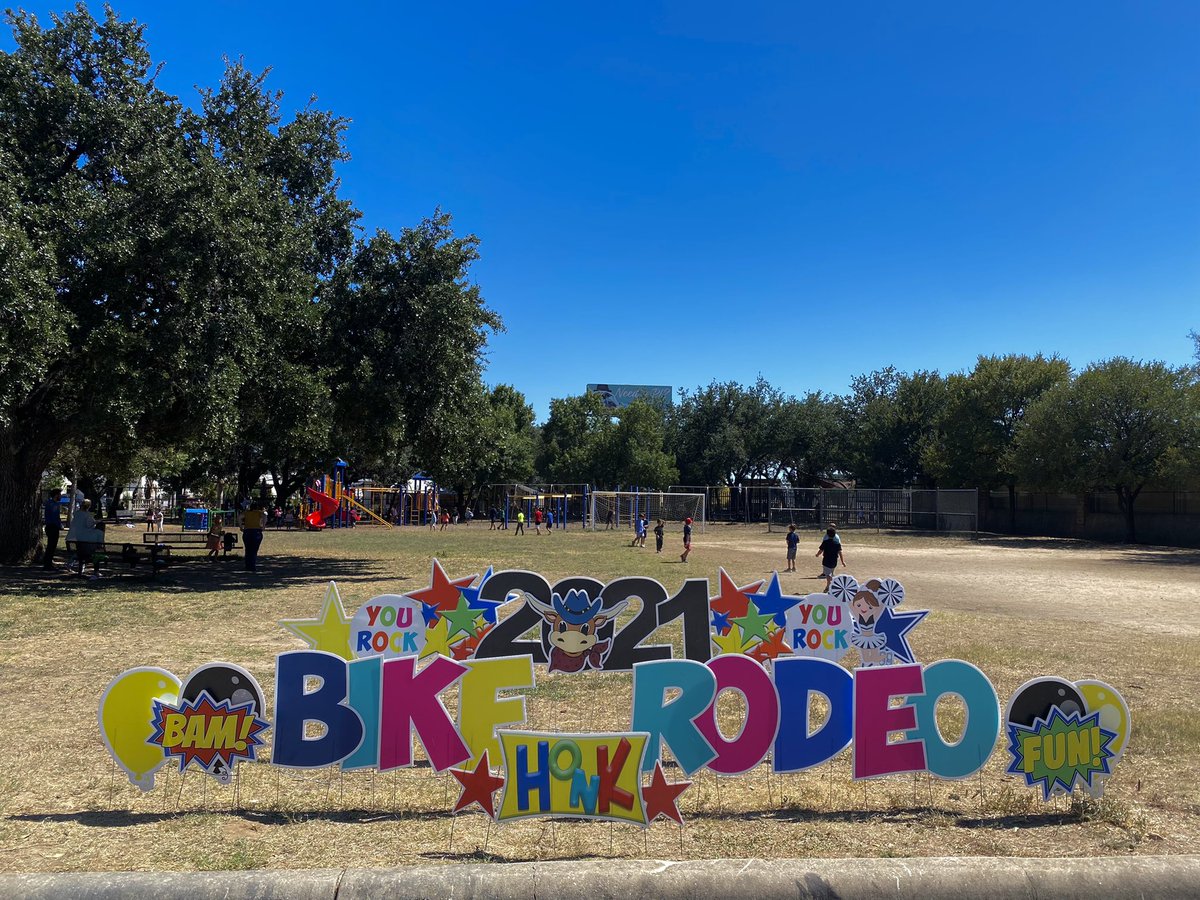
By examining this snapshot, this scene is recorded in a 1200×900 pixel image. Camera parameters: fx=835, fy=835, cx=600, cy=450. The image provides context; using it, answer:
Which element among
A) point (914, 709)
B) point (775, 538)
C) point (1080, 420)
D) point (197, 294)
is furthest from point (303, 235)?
point (1080, 420)

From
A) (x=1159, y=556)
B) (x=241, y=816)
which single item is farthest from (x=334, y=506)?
(x=241, y=816)

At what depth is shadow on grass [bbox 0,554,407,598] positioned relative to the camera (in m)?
15.0

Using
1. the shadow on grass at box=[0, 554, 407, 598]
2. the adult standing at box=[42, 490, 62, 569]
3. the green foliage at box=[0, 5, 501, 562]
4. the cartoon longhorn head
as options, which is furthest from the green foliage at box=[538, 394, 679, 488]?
the cartoon longhorn head

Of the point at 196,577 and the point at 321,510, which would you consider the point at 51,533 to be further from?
the point at 321,510

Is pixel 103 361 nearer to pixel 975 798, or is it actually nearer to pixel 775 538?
pixel 975 798

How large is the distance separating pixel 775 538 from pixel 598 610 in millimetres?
35756

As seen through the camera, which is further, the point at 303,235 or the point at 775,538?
the point at 775,538

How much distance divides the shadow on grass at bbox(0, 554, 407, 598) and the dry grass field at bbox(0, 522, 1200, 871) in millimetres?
812

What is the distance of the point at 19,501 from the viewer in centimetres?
1800

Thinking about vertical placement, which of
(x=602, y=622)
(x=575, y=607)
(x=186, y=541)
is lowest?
(x=186, y=541)

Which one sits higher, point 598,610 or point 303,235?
point 303,235

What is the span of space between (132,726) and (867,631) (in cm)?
583

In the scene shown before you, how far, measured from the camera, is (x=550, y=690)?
7.98 m

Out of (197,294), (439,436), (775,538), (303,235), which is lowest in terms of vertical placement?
(775,538)
